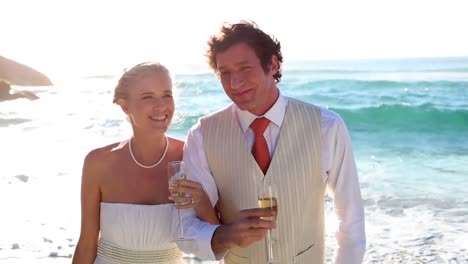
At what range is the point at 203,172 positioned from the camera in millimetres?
3365

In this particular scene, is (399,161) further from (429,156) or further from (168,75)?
(168,75)

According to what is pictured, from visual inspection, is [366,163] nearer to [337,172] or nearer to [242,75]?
[337,172]

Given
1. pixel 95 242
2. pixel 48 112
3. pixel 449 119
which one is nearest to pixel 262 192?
pixel 95 242

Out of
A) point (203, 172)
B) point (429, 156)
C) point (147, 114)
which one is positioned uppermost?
point (147, 114)

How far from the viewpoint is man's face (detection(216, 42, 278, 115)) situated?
3109 millimetres

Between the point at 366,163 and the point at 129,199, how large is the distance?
10.5m

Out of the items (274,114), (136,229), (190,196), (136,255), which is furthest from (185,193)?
(136,255)

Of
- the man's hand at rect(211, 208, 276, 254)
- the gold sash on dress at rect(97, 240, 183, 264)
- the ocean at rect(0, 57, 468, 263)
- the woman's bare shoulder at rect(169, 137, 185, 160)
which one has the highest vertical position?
the woman's bare shoulder at rect(169, 137, 185, 160)

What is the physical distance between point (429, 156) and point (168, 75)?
1215 centimetres

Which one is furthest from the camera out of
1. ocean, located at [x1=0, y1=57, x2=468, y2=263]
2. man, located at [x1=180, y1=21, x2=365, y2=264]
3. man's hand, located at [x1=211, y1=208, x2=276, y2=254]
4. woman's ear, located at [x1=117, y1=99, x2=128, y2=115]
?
ocean, located at [x1=0, y1=57, x2=468, y2=263]

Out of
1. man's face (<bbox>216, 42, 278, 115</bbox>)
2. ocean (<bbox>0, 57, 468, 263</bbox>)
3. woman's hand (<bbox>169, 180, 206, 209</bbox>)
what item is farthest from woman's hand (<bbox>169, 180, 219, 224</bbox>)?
ocean (<bbox>0, 57, 468, 263</bbox>)

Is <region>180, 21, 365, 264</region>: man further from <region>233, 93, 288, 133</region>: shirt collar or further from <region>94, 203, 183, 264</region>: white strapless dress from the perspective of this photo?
<region>94, 203, 183, 264</region>: white strapless dress

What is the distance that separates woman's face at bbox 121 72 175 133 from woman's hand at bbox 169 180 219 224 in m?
0.51

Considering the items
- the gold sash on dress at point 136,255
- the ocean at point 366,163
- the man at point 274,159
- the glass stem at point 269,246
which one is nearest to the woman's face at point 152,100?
the man at point 274,159
